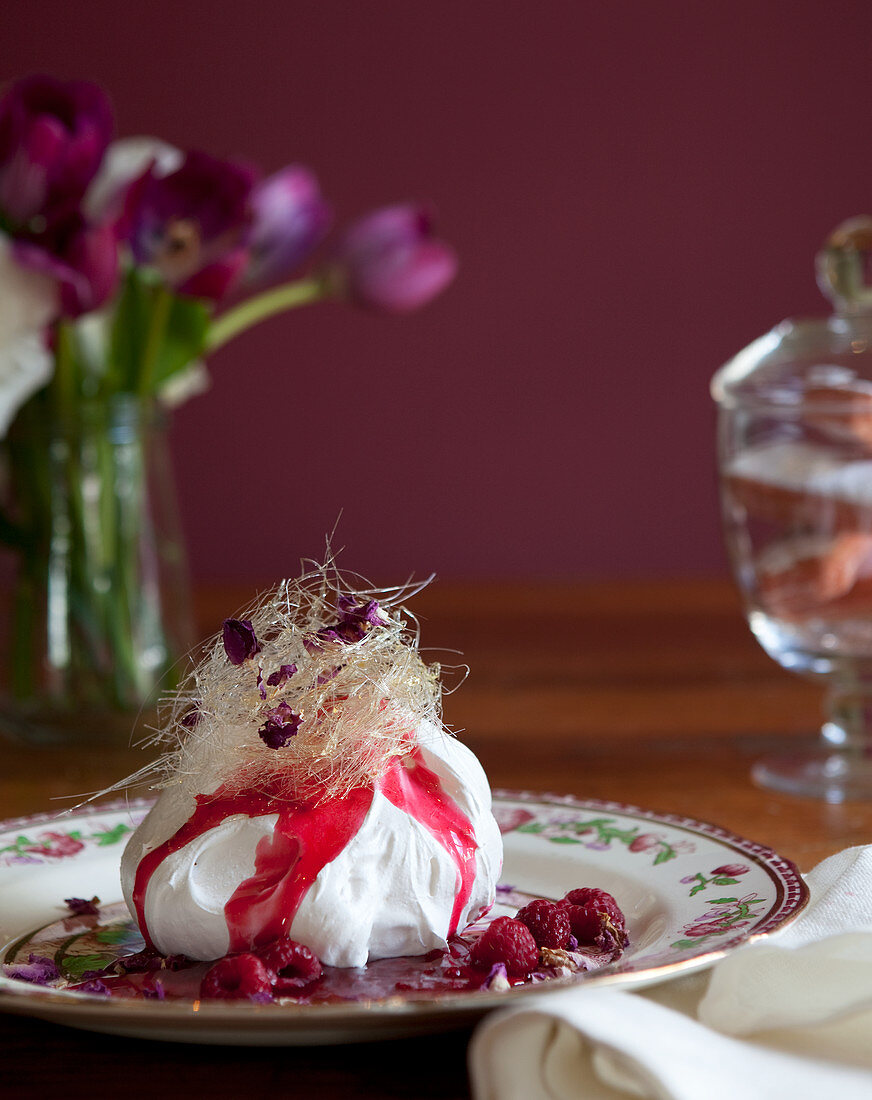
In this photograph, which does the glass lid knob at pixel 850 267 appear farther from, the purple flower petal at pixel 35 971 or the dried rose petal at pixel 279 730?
the purple flower petal at pixel 35 971

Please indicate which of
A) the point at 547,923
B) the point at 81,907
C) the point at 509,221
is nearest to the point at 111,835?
the point at 81,907

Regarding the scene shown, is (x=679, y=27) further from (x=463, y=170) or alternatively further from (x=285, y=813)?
(x=285, y=813)

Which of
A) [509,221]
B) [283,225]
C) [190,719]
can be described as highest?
[509,221]

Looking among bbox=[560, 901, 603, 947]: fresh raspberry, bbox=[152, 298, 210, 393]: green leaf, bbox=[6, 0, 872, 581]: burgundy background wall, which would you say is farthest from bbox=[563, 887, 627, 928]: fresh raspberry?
bbox=[6, 0, 872, 581]: burgundy background wall

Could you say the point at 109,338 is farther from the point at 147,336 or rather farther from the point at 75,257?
the point at 75,257

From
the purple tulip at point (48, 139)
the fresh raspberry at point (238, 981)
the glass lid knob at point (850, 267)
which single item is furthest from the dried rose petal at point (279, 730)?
the glass lid knob at point (850, 267)

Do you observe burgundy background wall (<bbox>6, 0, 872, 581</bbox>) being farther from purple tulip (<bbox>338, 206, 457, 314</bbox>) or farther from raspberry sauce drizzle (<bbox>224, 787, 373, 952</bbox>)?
raspberry sauce drizzle (<bbox>224, 787, 373, 952</bbox>)
